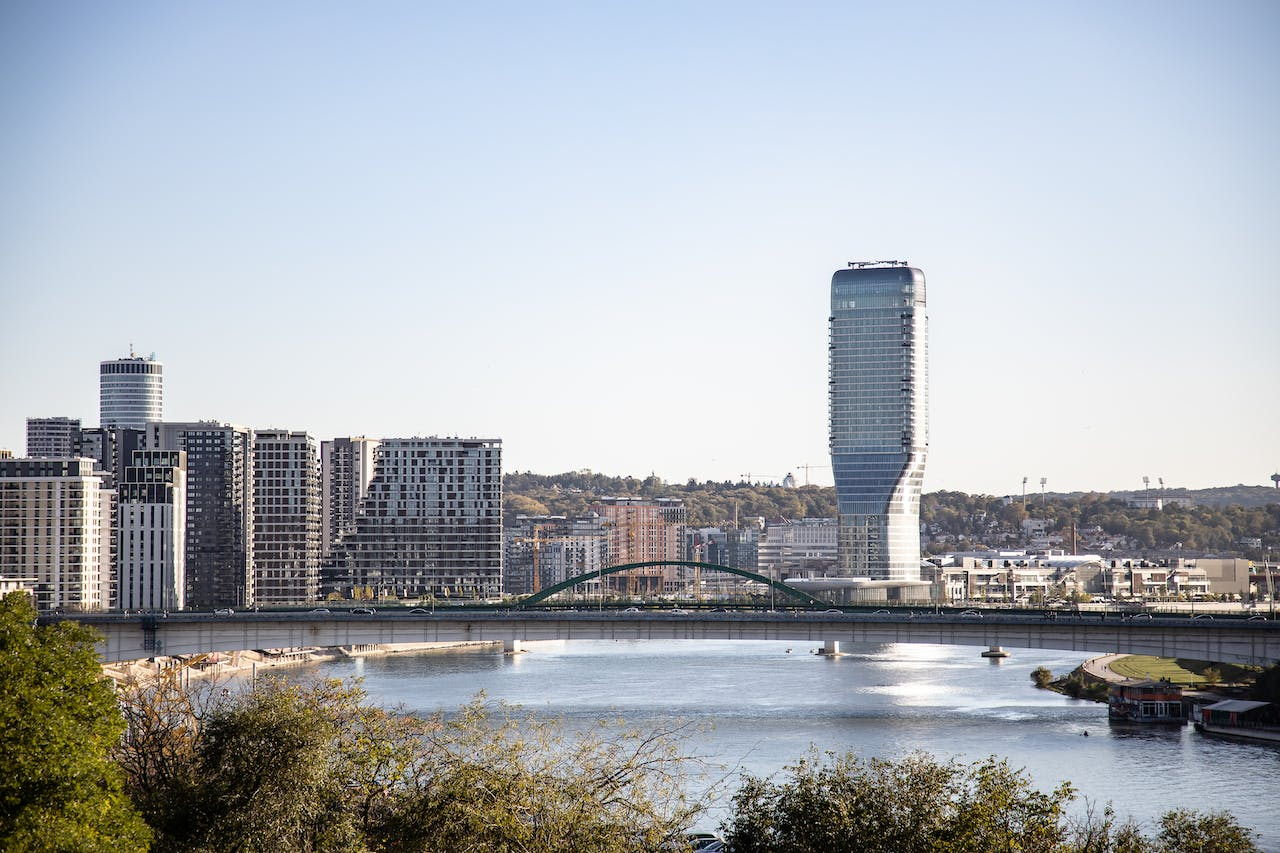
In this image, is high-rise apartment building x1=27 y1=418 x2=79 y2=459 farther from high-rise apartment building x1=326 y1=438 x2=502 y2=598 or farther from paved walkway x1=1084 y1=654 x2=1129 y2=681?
paved walkway x1=1084 y1=654 x2=1129 y2=681

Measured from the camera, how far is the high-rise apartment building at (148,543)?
4063 inches

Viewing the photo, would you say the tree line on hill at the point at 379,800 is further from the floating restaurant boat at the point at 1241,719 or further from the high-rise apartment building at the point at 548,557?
the high-rise apartment building at the point at 548,557

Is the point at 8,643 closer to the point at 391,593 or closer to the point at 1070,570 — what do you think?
the point at 391,593

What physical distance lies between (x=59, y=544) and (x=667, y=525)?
101775mm

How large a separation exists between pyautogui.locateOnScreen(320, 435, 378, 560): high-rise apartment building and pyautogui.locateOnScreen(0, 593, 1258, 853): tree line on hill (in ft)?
403

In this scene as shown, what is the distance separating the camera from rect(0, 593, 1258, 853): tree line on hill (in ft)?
59.8

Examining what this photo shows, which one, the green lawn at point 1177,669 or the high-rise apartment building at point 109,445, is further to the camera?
the high-rise apartment building at point 109,445

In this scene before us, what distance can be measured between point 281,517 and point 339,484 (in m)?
27.9

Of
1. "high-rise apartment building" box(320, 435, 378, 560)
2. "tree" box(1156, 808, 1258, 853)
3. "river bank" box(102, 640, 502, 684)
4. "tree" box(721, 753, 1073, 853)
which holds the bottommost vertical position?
"river bank" box(102, 640, 502, 684)

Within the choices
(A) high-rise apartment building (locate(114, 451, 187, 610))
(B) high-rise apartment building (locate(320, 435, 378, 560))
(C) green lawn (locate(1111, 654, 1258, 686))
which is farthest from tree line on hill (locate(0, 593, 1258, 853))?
(B) high-rise apartment building (locate(320, 435, 378, 560))

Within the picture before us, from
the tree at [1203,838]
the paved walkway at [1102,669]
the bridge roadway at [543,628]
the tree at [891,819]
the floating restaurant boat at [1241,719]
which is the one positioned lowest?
the paved walkway at [1102,669]

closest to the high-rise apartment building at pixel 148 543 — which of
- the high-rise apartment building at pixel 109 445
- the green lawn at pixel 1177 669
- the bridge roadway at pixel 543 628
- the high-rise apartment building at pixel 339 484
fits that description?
the high-rise apartment building at pixel 109 445

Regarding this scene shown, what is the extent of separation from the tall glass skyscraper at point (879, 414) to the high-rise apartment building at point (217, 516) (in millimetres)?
50294

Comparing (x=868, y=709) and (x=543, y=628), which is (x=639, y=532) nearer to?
(x=543, y=628)
